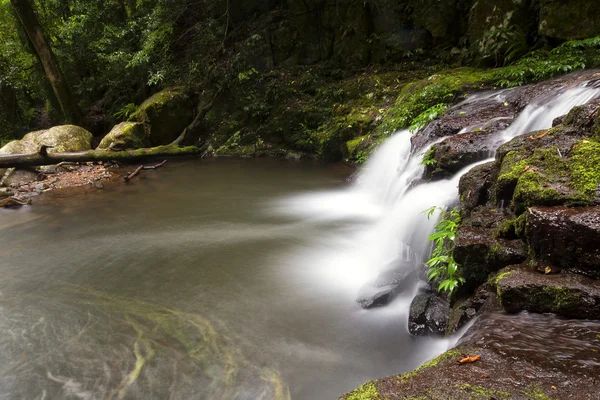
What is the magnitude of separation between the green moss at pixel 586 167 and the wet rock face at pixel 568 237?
0.26 meters

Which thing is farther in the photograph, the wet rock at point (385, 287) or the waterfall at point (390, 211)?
the waterfall at point (390, 211)

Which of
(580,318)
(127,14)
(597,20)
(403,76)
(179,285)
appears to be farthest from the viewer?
(127,14)

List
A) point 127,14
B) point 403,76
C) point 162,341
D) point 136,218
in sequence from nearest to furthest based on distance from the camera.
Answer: point 162,341 < point 136,218 < point 403,76 < point 127,14

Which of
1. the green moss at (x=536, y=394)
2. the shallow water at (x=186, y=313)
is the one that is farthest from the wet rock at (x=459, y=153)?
the green moss at (x=536, y=394)

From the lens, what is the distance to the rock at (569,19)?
26.1ft

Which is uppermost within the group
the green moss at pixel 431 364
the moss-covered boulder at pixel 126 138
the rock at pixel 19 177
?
the moss-covered boulder at pixel 126 138

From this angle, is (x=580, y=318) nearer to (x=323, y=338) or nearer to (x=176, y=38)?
(x=323, y=338)

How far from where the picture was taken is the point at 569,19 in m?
8.24

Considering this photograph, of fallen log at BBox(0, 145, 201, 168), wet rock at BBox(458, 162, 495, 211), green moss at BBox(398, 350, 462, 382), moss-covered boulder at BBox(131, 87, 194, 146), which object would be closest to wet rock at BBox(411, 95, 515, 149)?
wet rock at BBox(458, 162, 495, 211)

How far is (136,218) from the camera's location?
24.2ft

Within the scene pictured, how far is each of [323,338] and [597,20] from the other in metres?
9.38

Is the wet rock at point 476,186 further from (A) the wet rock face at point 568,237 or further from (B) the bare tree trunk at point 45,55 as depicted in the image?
(B) the bare tree trunk at point 45,55

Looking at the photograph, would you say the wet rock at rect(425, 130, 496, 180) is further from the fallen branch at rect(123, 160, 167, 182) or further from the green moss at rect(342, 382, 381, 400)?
the fallen branch at rect(123, 160, 167, 182)

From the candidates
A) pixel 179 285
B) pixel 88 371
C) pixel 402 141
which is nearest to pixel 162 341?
pixel 88 371
